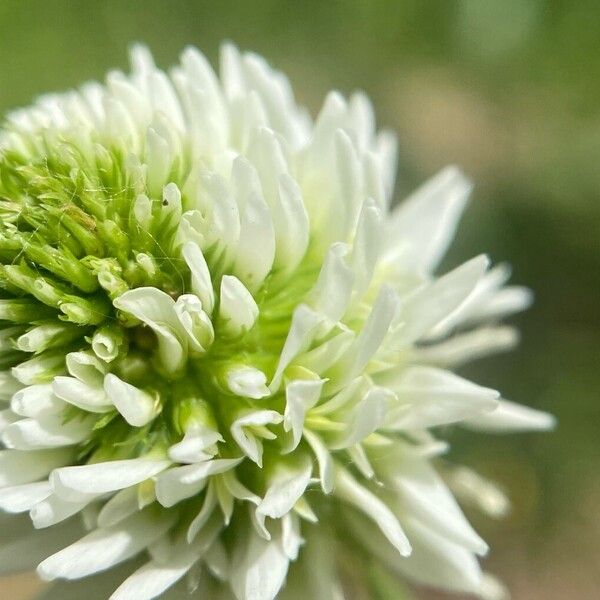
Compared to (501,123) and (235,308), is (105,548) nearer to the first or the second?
(235,308)

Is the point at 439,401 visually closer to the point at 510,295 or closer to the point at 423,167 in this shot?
the point at 510,295

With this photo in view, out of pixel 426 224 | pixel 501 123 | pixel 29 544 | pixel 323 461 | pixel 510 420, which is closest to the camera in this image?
pixel 323 461

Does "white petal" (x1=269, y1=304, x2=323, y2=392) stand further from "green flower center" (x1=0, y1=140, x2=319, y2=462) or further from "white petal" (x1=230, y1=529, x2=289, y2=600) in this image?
"white petal" (x1=230, y1=529, x2=289, y2=600)

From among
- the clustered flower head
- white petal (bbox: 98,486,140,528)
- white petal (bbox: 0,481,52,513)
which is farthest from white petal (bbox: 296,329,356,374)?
white petal (bbox: 0,481,52,513)

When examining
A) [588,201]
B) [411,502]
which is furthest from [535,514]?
[411,502]

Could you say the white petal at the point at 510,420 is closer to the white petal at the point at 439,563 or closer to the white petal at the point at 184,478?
the white petal at the point at 439,563

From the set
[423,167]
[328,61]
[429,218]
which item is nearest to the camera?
[429,218]

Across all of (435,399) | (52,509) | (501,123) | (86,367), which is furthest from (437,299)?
(501,123)
